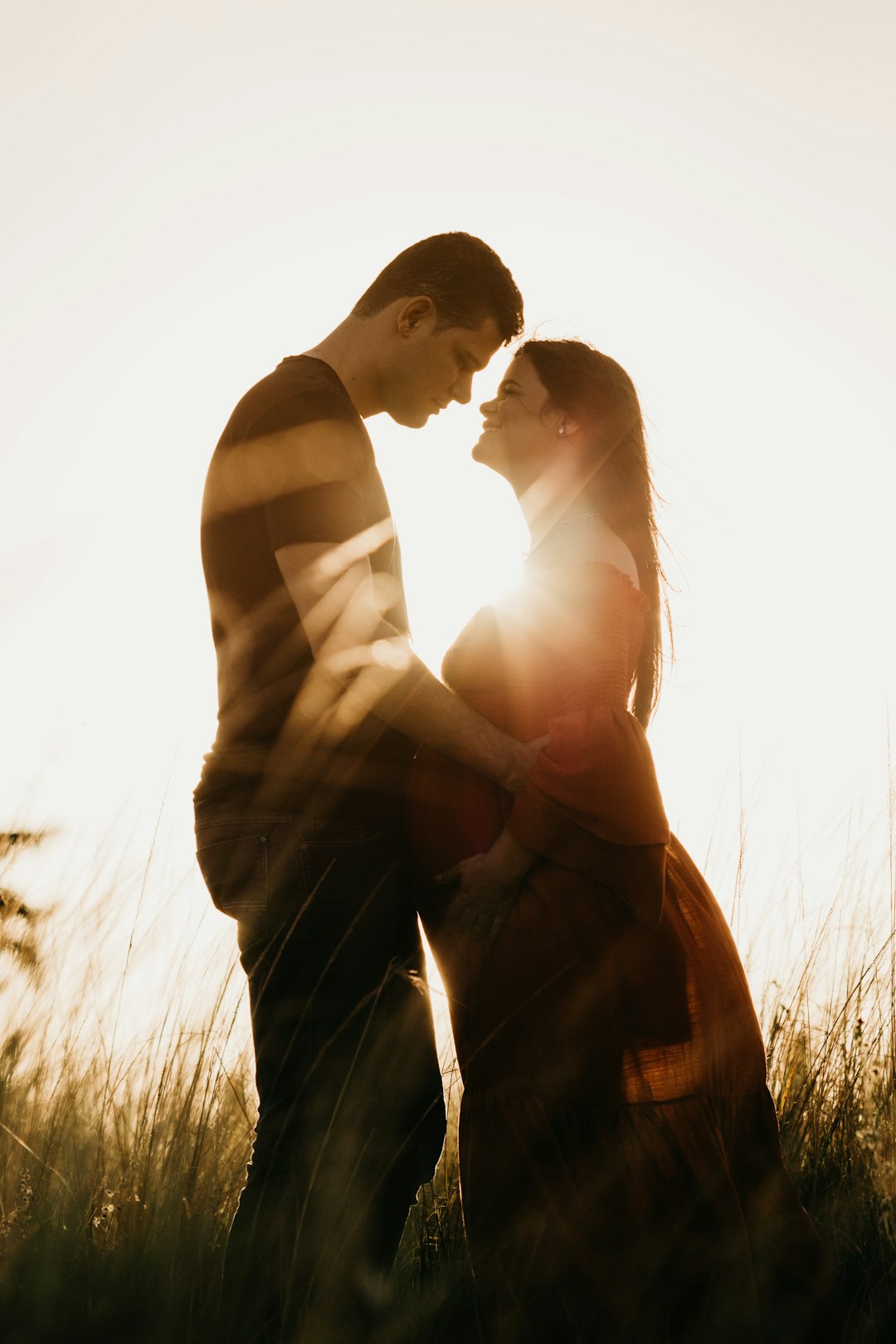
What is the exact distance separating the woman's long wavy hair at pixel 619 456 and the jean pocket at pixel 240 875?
108cm

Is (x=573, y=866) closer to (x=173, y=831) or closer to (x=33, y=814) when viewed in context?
(x=173, y=831)

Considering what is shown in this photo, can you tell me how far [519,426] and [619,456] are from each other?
28cm

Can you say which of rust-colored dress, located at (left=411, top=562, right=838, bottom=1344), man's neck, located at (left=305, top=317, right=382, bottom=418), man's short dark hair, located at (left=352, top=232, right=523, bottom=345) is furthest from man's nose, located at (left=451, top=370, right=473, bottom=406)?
rust-colored dress, located at (left=411, top=562, right=838, bottom=1344)

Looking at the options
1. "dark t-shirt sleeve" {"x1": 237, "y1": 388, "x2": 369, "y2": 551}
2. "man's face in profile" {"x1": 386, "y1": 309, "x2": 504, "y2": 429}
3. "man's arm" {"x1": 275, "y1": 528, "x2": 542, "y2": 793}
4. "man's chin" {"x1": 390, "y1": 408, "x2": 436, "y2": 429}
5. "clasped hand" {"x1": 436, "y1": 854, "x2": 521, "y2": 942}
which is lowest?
"clasped hand" {"x1": 436, "y1": 854, "x2": 521, "y2": 942}

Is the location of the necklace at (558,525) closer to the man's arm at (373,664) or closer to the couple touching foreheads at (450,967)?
the couple touching foreheads at (450,967)

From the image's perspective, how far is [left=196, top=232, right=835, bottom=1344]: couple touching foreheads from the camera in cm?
188

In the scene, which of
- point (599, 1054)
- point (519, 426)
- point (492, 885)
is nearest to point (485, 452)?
point (519, 426)

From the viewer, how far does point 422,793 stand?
2.11 meters

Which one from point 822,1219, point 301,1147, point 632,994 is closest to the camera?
point 301,1147

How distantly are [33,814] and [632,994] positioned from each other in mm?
1841

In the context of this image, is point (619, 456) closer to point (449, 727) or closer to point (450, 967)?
point (449, 727)

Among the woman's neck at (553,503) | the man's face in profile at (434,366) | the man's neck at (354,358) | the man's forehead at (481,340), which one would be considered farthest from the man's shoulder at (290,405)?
the woman's neck at (553,503)

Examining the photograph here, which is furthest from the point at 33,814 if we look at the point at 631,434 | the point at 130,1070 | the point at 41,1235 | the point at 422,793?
the point at 631,434

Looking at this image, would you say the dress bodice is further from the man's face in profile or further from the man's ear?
the man's ear
